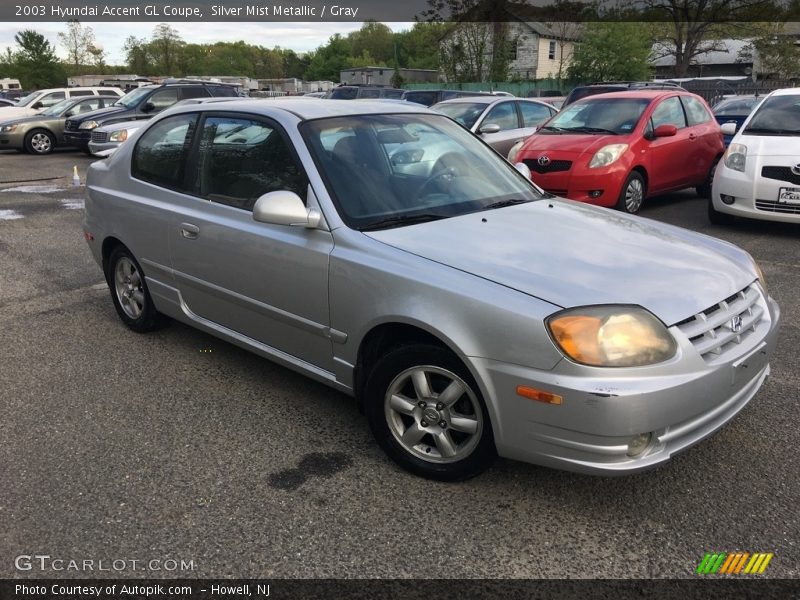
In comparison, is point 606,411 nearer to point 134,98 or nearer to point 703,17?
point 134,98

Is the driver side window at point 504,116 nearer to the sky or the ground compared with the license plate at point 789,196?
nearer to the sky

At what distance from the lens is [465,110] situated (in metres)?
12.0

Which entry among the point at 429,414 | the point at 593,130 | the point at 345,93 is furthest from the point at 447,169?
the point at 345,93

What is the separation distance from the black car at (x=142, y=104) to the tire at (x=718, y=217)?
1124 centimetres

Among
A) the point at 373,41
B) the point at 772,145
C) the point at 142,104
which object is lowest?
the point at 772,145

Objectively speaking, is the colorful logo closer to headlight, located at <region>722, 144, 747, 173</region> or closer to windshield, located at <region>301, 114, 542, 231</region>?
windshield, located at <region>301, 114, 542, 231</region>

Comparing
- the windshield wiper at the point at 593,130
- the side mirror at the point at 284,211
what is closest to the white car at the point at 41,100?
the windshield wiper at the point at 593,130

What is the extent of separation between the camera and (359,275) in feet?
10.1

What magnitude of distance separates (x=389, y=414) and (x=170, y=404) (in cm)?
146

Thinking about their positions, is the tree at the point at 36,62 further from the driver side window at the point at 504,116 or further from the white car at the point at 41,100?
the driver side window at the point at 504,116

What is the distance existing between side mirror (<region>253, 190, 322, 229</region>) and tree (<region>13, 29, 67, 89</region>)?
66.7 metres

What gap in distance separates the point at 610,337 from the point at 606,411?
274 millimetres

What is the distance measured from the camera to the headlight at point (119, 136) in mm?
14176

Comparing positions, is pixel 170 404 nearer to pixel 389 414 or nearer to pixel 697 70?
pixel 389 414
